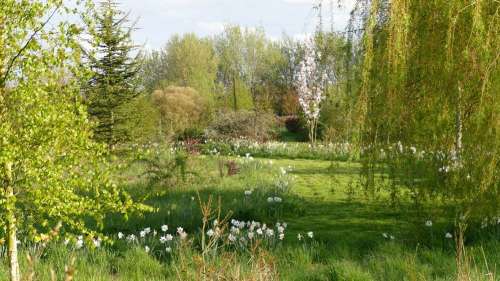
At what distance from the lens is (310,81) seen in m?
21.9

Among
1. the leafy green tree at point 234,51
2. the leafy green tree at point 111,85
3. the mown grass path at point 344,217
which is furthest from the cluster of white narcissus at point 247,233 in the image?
the leafy green tree at point 234,51

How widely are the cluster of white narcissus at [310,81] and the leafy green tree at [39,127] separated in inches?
621

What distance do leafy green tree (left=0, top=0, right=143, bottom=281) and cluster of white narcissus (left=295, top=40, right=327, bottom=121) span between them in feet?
51.7

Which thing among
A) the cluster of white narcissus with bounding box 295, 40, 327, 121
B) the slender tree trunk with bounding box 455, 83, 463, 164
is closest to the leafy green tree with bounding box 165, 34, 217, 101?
the cluster of white narcissus with bounding box 295, 40, 327, 121

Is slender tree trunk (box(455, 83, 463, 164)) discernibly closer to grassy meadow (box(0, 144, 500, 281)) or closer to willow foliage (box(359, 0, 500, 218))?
willow foliage (box(359, 0, 500, 218))

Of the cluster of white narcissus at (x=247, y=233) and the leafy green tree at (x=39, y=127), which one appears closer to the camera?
the leafy green tree at (x=39, y=127)

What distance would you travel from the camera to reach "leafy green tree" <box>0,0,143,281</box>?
14.8 feet

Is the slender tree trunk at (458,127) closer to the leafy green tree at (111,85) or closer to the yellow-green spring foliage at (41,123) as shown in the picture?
the yellow-green spring foliage at (41,123)

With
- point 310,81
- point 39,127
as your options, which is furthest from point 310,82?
point 39,127

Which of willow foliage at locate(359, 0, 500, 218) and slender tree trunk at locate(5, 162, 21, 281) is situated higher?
willow foliage at locate(359, 0, 500, 218)

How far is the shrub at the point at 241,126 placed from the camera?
2177cm

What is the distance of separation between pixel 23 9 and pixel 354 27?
3.22 meters

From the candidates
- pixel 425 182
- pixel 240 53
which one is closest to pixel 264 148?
pixel 425 182

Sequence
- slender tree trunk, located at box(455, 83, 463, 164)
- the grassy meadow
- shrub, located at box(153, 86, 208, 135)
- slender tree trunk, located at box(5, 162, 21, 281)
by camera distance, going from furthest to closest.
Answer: shrub, located at box(153, 86, 208, 135)
slender tree trunk, located at box(455, 83, 463, 164)
the grassy meadow
slender tree trunk, located at box(5, 162, 21, 281)
